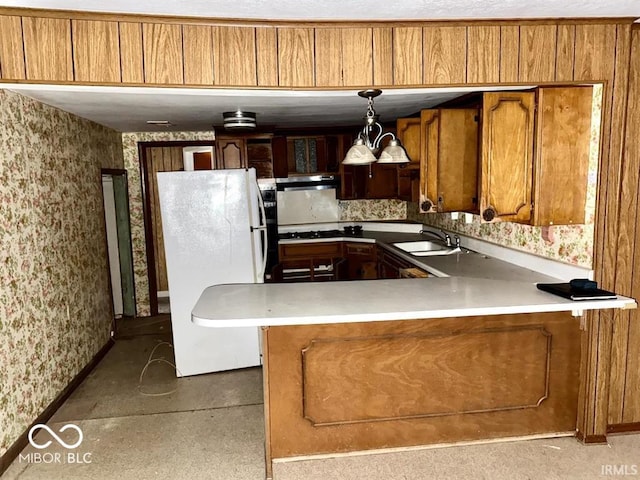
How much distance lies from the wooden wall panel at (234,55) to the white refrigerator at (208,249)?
56.3 inches

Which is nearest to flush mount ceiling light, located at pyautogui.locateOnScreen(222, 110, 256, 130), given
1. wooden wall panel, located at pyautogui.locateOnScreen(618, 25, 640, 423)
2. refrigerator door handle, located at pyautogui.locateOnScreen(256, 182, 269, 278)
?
refrigerator door handle, located at pyautogui.locateOnScreen(256, 182, 269, 278)

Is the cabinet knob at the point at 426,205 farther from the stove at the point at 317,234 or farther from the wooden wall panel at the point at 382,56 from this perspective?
the stove at the point at 317,234

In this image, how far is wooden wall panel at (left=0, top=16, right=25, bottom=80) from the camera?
2.04m

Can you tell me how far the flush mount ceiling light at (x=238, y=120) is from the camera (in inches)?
141

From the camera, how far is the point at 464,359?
8.26ft

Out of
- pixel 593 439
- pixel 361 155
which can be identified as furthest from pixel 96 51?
pixel 593 439

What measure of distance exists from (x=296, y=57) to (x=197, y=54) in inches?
18.6

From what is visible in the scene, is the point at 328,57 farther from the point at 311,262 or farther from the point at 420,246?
the point at 311,262

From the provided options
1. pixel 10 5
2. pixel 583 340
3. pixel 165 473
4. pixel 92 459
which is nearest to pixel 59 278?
pixel 92 459

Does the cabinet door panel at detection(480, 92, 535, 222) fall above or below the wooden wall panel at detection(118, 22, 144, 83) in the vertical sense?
below

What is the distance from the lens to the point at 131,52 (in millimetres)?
2146

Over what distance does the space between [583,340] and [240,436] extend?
2036 millimetres

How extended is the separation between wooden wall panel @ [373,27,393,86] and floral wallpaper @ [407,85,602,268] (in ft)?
3.84

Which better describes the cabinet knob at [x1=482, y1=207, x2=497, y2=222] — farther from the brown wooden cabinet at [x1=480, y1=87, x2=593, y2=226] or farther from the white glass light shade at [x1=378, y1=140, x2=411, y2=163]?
the white glass light shade at [x1=378, y1=140, x2=411, y2=163]
